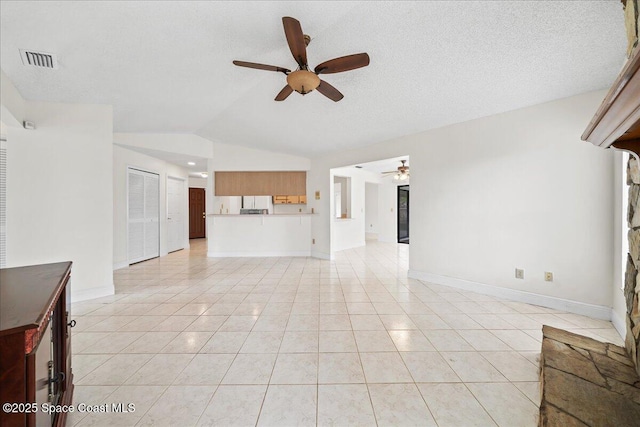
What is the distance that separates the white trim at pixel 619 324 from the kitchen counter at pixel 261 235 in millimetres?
4959

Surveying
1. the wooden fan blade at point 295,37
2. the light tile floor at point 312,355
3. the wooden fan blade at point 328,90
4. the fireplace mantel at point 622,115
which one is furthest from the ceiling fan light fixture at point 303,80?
the light tile floor at point 312,355

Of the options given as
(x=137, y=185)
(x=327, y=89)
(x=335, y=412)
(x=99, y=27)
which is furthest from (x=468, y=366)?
(x=137, y=185)

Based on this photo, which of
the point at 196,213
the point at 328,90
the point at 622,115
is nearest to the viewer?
the point at 622,115

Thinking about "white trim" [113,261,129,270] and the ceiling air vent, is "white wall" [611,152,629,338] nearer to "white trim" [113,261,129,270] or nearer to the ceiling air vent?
the ceiling air vent

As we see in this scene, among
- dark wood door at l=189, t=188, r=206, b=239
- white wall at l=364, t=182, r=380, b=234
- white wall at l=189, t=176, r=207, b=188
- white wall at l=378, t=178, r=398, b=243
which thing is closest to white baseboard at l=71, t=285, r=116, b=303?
dark wood door at l=189, t=188, r=206, b=239

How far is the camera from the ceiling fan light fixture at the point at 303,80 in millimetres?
2135

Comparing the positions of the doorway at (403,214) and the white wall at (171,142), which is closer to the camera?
the white wall at (171,142)

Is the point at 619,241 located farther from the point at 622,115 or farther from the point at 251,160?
the point at 251,160

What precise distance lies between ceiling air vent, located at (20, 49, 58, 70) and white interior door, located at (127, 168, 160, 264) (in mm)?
2985

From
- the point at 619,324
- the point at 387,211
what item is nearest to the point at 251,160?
the point at 387,211

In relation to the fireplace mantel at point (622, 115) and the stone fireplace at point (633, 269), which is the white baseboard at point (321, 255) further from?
the fireplace mantel at point (622, 115)

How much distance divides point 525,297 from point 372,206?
6.65 m

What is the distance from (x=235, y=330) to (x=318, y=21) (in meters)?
2.90

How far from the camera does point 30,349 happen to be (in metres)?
0.76
